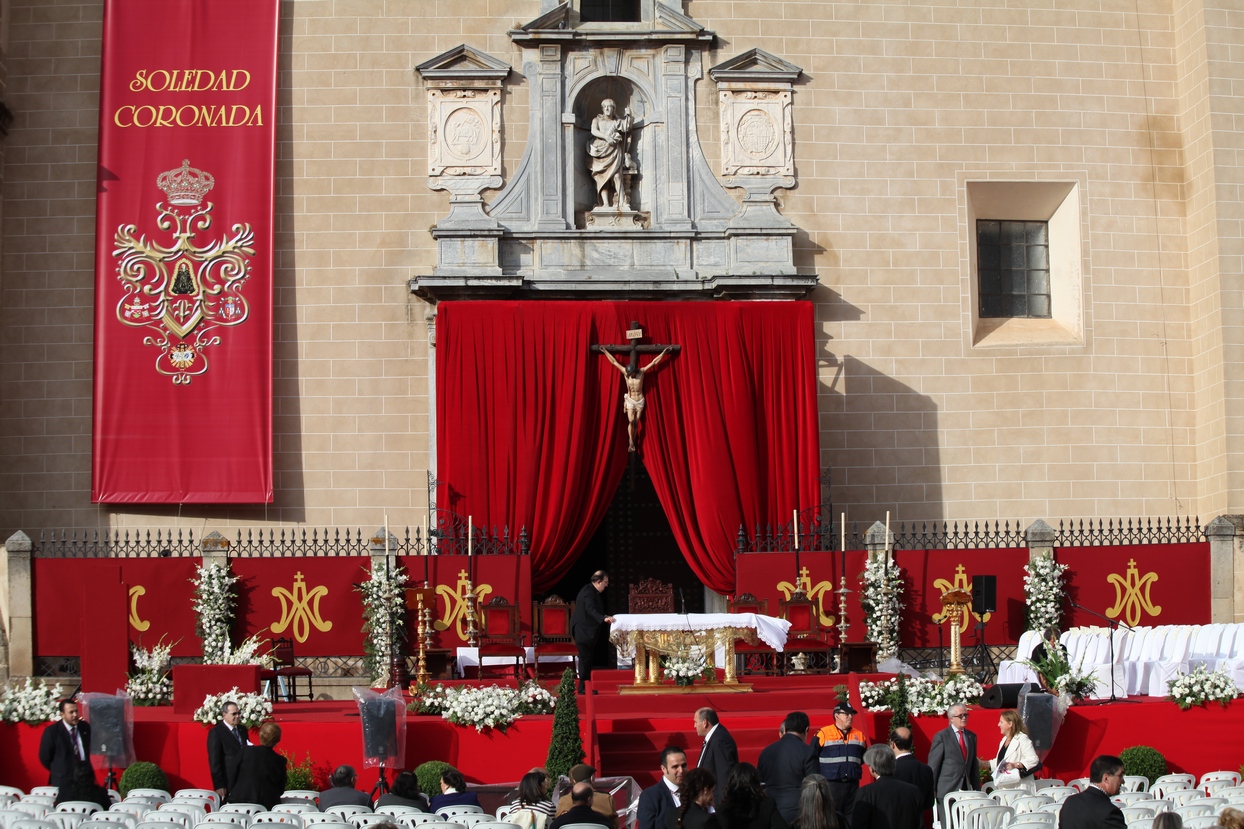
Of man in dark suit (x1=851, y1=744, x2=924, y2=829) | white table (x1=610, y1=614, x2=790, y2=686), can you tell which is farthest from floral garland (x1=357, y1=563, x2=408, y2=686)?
man in dark suit (x1=851, y1=744, x2=924, y2=829)

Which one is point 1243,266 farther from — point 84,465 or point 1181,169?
point 84,465

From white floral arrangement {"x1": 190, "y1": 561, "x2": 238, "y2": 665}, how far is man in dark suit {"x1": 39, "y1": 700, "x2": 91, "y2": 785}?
5.81m

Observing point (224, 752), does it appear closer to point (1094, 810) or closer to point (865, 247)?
point (1094, 810)

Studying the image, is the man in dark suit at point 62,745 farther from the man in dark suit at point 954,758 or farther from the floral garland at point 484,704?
the man in dark suit at point 954,758

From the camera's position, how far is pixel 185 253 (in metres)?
21.9

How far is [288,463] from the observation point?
21.6 meters

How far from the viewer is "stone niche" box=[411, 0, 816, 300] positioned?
21.9 m

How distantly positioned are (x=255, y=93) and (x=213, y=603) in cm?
728

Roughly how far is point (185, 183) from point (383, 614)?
691 centimetres

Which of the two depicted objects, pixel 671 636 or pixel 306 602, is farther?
pixel 306 602

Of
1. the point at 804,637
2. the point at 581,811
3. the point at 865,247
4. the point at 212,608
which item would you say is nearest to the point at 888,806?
the point at 581,811

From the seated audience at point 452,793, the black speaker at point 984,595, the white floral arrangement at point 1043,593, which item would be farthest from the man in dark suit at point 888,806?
the white floral arrangement at point 1043,593

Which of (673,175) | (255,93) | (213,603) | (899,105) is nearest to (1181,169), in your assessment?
(899,105)

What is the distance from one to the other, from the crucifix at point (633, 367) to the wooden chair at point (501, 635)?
11.7ft
